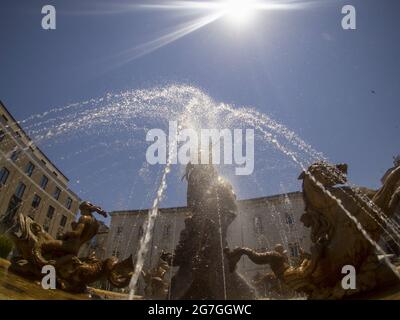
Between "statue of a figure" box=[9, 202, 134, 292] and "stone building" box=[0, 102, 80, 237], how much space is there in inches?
918

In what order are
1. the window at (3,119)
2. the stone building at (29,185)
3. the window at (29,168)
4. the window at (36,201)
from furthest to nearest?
the window at (36,201) < the window at (29,168) < the stone building at (29,185) < the window at (3,119)

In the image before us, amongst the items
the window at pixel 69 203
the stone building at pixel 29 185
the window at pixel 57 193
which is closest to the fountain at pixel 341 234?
the stone building at pixel 29 185

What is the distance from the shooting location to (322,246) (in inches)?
207

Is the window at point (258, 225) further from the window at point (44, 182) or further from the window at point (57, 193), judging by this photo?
the window at point (44, 182)

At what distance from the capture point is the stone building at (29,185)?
30.9m

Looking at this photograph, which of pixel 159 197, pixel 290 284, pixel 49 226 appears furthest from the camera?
pixel 49 226

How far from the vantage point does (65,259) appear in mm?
6539

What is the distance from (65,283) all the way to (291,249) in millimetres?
30913

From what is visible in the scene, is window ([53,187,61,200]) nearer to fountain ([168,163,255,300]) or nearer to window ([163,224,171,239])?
window ([163,224,171,239])

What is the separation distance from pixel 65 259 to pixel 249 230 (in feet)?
104

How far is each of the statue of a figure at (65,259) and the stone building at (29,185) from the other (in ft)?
76.5

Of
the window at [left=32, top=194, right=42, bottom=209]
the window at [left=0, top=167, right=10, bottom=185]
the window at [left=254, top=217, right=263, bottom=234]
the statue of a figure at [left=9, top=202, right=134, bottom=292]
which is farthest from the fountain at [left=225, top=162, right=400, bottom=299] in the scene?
the window at [left=32, top=194, right=42, bottom=209]
